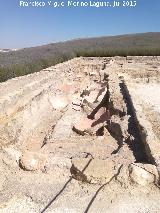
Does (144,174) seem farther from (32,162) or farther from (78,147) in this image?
(78,147)

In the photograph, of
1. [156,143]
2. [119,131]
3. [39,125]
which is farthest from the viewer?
[39,125]

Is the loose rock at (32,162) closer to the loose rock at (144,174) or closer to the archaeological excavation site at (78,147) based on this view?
the archaeological excavation site at (78,147)

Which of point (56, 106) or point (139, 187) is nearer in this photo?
point (139, 187)

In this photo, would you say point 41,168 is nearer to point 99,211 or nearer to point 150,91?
point 99,211

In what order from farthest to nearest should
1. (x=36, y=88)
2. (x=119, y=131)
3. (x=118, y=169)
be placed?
(x=36, y=88), (x=119, y=131), (x=118, y=169)

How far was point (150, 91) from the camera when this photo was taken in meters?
13.4

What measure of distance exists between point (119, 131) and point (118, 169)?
9.14 ft

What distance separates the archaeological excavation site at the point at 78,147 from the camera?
550 centimetres

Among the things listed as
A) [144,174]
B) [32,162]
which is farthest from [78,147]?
[144,174]

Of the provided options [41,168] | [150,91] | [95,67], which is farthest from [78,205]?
[95,67]

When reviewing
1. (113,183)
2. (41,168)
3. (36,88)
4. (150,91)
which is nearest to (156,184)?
(113,183)

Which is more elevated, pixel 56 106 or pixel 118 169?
pixel 118 169

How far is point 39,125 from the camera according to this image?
34.1 ft

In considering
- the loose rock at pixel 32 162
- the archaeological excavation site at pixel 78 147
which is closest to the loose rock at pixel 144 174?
the archaeological excavation site at pixel 78 147
